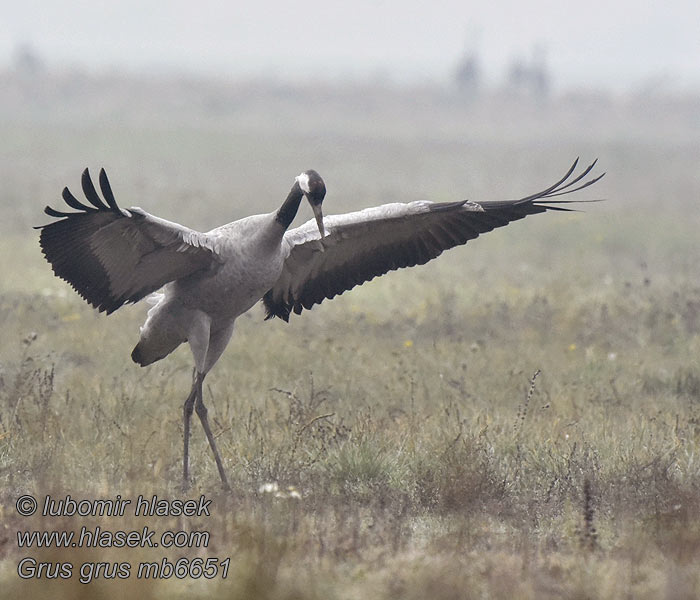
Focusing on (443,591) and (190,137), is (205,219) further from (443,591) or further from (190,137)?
(190,137)

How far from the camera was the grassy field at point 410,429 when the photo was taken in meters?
5.00

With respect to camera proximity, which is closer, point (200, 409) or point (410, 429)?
point (200, 409)

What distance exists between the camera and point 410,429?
7414mm

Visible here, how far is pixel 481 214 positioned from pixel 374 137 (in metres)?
35.8

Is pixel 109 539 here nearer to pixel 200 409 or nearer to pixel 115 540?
pixel 115 540

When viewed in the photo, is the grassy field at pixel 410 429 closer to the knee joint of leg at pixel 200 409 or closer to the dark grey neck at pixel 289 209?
the knee joint of leg at pixel 200 409

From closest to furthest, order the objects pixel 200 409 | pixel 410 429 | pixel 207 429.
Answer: pixel 207 429 → pixel 200 409 → pixel 410 429

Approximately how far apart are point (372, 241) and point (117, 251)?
1.88m

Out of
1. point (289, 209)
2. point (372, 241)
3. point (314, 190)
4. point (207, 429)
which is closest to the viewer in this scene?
point (314, 190)

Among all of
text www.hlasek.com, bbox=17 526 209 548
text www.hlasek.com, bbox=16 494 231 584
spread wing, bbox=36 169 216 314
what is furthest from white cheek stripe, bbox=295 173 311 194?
text www.hlasek.com, bbox=17 526 209 548

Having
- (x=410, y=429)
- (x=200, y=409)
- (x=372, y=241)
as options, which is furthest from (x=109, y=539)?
(x=372, y=241)

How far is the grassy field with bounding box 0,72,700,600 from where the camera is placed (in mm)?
5000

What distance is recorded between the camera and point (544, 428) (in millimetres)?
7602

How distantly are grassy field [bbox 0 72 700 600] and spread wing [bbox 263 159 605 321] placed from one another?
770 mm
